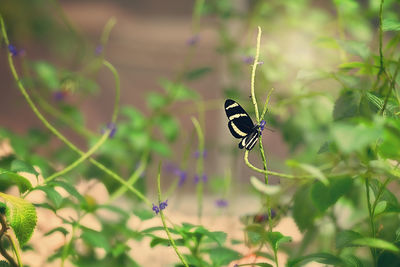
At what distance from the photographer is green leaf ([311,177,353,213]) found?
1.62 feet

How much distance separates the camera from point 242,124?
0.51 m

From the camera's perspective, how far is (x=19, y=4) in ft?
7.07

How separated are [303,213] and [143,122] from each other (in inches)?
25.2

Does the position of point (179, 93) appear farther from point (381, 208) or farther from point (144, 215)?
point (381, 208)

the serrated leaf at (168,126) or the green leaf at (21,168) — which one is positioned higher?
the serrated leaf at (168,126)

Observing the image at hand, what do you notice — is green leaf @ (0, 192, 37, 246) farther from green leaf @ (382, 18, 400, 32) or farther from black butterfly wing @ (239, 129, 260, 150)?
green leaf @ (382, 18, 400, 32)

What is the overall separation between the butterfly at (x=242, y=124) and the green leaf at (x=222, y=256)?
199 millimetres

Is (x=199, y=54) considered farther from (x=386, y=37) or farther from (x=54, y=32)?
(x=386, y=37)

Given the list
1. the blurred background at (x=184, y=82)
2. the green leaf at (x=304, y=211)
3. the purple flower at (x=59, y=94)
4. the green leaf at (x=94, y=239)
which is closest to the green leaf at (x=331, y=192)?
the blurred background at (x=184, y=82)

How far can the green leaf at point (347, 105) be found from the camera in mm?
620

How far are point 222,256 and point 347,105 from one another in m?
0.28

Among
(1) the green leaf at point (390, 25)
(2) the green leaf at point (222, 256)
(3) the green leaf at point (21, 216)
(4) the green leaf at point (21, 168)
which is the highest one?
(1) the green leaf at point (390, 25)

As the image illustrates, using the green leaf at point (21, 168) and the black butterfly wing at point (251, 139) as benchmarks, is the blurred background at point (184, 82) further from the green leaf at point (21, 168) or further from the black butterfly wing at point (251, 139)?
the green leaf at point (21, 168)

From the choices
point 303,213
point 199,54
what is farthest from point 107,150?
point 199,54
